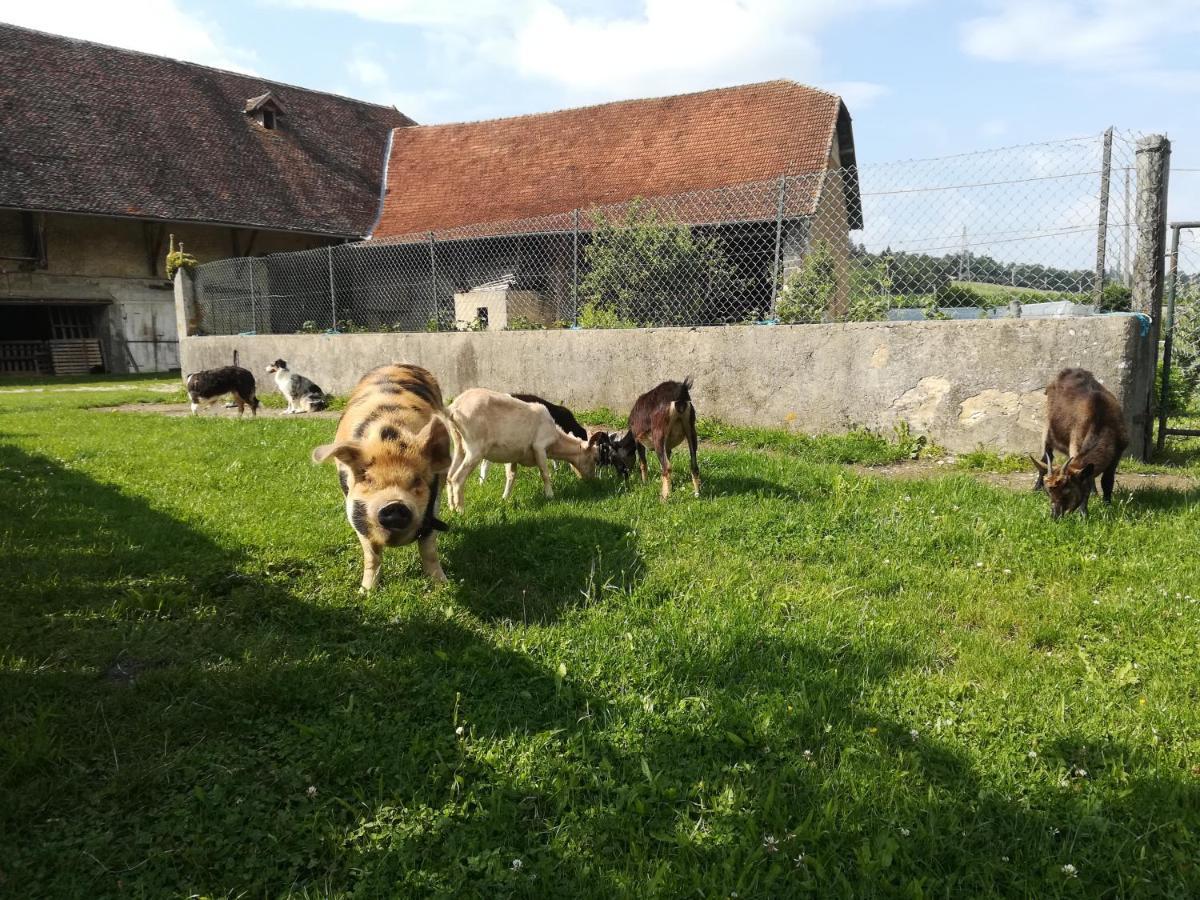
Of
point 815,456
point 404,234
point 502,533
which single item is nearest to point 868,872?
point 502,533

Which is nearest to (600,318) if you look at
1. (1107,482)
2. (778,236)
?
(778,236)

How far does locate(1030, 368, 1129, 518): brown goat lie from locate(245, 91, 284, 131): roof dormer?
30528 millimetres

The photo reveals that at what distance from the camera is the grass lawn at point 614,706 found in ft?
8.19

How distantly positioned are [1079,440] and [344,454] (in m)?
5.30

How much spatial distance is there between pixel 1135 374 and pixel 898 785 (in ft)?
20.2

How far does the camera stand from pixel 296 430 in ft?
34.8

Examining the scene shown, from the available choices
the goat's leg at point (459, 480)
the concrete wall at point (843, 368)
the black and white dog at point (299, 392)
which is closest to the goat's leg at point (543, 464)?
the goat's leg at point (459, 480)

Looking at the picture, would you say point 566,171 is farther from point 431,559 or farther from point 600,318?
point 431,559

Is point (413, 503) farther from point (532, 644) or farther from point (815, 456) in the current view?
point (815, 456)

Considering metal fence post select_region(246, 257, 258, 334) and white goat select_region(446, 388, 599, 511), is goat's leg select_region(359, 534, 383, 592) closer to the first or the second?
white goat select_region(446, 388, 599, 511)

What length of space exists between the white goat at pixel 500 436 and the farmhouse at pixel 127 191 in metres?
22.2

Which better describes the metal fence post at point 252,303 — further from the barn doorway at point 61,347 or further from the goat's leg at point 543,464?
the goat's leg at point 543,464

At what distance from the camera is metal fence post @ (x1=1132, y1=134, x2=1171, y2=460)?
7.59 meters

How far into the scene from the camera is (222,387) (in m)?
13.7
